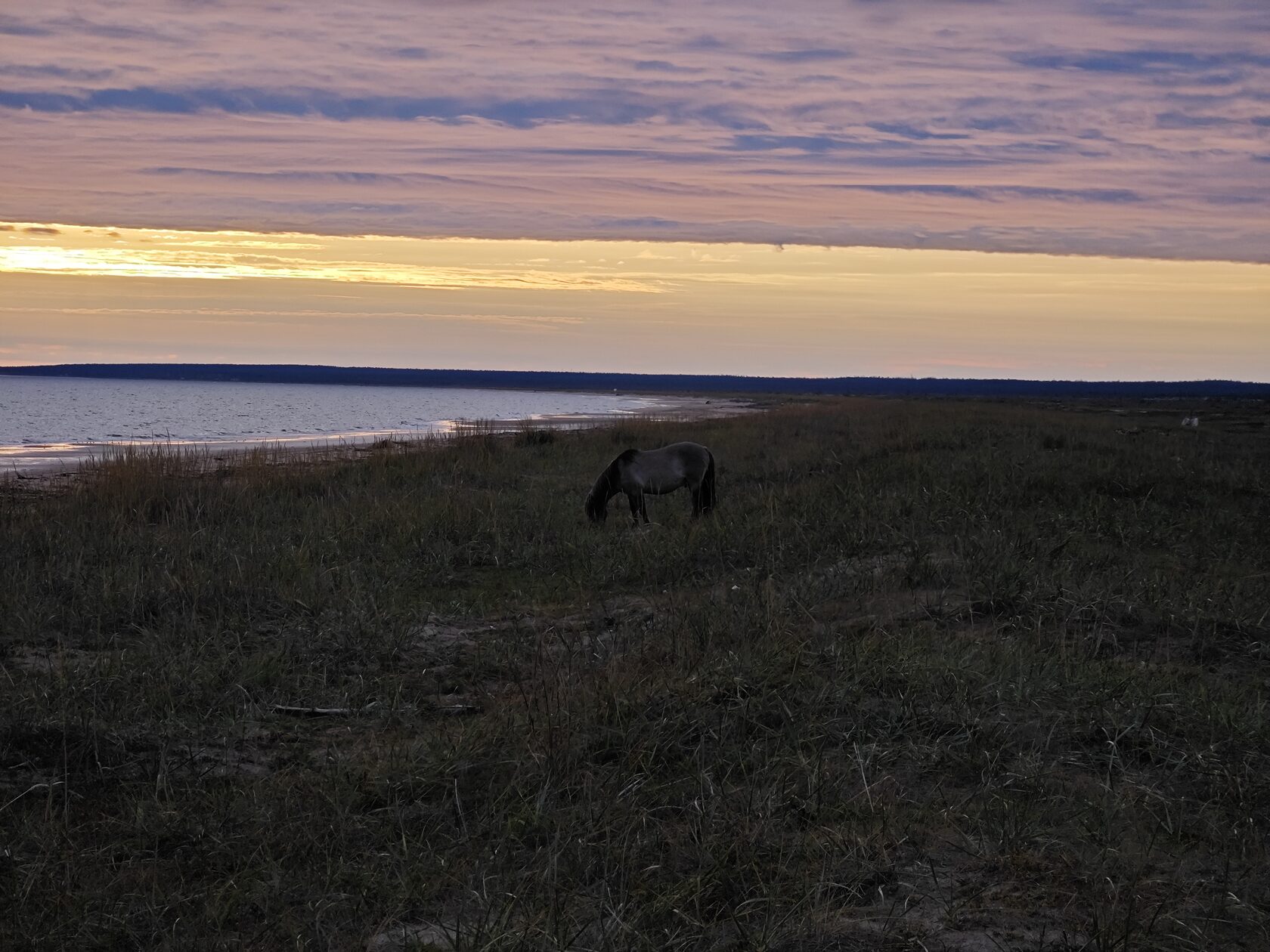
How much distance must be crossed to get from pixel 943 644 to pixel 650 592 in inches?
119

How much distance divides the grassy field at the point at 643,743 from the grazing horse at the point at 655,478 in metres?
2.09

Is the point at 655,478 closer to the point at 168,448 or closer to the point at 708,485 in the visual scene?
the point at 708,485

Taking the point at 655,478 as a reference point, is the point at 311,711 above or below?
below

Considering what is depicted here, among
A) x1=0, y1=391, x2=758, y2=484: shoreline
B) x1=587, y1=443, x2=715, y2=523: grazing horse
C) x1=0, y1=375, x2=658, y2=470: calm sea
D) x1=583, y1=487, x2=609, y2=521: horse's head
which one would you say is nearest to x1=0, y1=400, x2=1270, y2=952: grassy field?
x1=583, y1=487, x2=609, y2=521: horse's head

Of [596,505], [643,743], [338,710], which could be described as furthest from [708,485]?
[643,743]

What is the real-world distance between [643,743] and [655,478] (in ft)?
26.6

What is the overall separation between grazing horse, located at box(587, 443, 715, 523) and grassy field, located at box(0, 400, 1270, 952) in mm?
2094

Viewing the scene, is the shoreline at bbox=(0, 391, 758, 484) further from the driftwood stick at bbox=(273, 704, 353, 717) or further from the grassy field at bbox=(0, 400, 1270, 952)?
the driftwood stick at bbox=(273, 704, 353, 717)

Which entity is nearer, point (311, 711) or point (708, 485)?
point (311, 711)

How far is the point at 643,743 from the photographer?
4754 millimetres

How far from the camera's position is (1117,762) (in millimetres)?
4770

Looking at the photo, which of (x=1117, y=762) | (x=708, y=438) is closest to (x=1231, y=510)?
(x=1117, y=762)

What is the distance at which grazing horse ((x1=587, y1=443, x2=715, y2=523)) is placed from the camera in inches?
496

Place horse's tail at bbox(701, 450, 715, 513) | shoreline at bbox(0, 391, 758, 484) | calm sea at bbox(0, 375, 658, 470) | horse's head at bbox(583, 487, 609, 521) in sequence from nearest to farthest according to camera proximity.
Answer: horse's head at bbox(583, 487, 609, 521)
horse's tail at bbox(701, 450, 715, 513)
shoreline at bbox(0, 391, 758, 484)
calm sea at bbox(0, 375, 658, 470)
